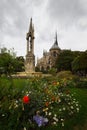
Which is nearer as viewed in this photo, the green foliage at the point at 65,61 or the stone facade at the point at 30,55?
the stone facade at the point at 30,55

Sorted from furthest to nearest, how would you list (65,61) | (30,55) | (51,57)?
1. (51,57)
2. (65,61)
3. (30,55)

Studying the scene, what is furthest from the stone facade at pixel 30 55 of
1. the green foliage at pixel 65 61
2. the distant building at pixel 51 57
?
the distant building at pixel 51 57

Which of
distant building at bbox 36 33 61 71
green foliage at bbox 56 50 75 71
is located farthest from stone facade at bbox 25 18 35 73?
distant building at bbox 36 33 61 71

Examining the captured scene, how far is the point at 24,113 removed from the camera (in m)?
6.07

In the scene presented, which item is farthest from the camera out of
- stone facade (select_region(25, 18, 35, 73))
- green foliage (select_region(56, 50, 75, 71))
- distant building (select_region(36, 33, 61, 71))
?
distant building (select_region(36, 33, 61, 71))

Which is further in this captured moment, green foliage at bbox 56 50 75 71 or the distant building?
the distant building

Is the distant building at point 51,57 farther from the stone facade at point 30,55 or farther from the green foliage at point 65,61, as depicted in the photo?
the stone facade at point 30,55

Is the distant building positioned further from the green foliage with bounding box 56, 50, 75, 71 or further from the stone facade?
the stone facade

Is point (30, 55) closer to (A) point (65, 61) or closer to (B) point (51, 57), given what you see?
(A) point (65, 61)

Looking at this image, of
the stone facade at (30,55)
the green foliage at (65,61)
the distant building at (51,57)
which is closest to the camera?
the stone facade at (30,55)

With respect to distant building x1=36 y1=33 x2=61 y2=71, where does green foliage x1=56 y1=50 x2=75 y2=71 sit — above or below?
below

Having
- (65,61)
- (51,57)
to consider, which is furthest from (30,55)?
(51,57)

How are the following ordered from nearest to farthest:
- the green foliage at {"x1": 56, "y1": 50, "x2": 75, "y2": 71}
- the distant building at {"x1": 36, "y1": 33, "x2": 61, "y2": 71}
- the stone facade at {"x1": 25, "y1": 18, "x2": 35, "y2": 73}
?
1. the stone facade at {"x1": 25, "y1": 18, "x2": 35, "y2": 73}
2. the green foliage at {"x1": 56, "y1": 50, "x2": 75, "y2": 71}
3. the distant building at {"x1": 36, "y1": 33, "x2": 61, "y2": 71}

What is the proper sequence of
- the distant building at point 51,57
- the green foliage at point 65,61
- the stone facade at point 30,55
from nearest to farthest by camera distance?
1. the stone facade at point 30,55
2. the green foliage at point 65,61
3. the distant building at point 51,57
